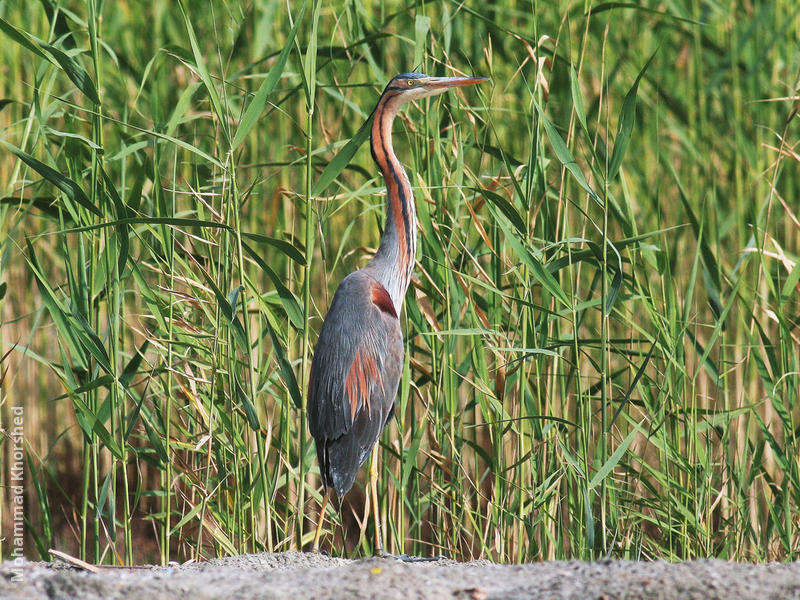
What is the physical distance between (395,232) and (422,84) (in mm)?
531

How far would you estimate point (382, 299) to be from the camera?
3.11 meters

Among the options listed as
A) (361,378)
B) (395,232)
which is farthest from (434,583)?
(395,232)

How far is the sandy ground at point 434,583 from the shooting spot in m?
1.95

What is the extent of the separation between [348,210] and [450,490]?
1.69m

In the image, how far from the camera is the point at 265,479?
9.14 feet

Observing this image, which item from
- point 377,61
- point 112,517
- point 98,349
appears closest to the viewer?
point 98,349

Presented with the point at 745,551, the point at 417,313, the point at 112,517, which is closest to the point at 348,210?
the point at 417,313

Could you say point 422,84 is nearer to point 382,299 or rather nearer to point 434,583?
point 382,299

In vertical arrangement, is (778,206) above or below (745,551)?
above

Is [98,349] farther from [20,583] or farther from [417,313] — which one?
Result: [417,313]

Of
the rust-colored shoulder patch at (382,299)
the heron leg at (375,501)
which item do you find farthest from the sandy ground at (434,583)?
the rust-colored shoulder patch at (382,299)

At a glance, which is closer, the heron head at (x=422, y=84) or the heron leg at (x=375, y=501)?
the heron leg at (x=375, y=501)

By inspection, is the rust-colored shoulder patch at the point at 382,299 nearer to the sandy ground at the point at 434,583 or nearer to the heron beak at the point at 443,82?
the heron beak at the point at 443,82

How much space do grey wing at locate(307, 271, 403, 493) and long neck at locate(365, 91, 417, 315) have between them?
0.26ft
